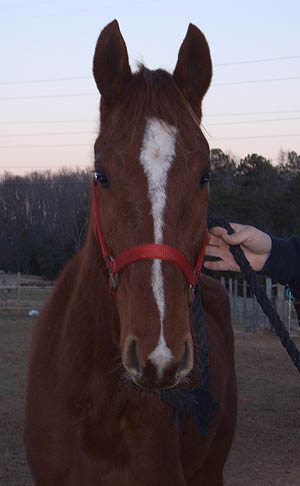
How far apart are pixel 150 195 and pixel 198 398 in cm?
116

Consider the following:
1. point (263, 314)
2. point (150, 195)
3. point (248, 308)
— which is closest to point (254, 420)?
point (150, 195)

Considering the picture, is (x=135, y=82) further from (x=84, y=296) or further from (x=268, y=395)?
(x=268, y=395)

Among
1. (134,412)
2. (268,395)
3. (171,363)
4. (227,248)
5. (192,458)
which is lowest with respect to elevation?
(268,395)

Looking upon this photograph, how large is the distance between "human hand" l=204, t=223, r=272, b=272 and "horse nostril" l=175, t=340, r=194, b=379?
0.88 metres

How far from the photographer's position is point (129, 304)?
2137mm

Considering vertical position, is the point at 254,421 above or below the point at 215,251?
below

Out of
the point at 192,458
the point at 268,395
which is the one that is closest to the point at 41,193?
the point at 268,395

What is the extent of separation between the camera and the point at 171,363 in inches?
77.2

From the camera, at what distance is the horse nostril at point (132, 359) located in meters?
2.02

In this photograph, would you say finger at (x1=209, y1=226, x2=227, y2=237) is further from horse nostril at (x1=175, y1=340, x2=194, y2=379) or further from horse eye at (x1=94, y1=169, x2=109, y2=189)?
horse nostril at (x1=175, y1=340, x2=194, y2=379)

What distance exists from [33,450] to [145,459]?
526 mm

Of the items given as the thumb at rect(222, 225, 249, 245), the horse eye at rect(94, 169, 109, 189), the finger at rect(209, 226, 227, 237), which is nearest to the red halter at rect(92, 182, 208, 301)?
the horse eye at rect(94, 169, 109, 189)

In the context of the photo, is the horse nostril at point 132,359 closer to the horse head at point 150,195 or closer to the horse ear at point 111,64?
the horse head at point 150,195

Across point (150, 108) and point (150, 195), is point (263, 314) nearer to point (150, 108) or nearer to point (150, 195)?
point (150, 108)
